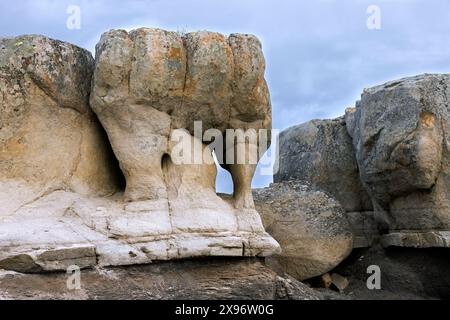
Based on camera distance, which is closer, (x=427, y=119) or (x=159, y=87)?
(x=159, y=87)

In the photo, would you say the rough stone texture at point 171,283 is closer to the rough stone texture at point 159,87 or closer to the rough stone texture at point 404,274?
the rough stone texture at point 159,87

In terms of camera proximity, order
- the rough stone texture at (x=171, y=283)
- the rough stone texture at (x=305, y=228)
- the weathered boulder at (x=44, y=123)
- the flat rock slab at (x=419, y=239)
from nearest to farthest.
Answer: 1. the rough stone texture at (x=171, y=283)
2. the weathered boulder at (x=44, y=123)
3. the flat rock slab at (x=419, y=239)
4. the rough stone texture at (x=305, y=228)

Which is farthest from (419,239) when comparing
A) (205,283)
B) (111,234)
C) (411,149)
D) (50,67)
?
(50,67)

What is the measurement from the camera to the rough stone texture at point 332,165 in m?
9.80

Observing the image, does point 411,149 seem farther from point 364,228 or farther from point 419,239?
point 364,228

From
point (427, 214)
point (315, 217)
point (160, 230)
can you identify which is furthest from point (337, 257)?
point (160, 230)

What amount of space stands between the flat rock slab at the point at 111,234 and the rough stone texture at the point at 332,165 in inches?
116

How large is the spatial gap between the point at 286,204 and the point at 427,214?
168 cm

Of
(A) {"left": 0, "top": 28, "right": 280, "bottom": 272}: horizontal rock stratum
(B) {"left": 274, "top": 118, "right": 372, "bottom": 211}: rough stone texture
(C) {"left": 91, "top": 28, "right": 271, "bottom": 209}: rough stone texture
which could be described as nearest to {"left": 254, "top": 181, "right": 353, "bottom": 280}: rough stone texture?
(B) {"left": 274, "top": 118, "right": 372, "bottom": 211}: rough stone texture

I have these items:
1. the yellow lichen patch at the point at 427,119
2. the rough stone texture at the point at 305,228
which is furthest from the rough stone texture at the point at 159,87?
the yellow lichen patch at the point at 427,119

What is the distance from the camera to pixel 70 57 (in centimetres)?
693

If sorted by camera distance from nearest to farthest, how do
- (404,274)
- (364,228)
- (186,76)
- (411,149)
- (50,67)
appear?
1. (50,67)
2. (186,76)
3. (411,149)
4. (404,274)
5. (364,228)

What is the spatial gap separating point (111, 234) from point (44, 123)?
52.2 inches

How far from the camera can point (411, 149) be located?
27.5 ft
